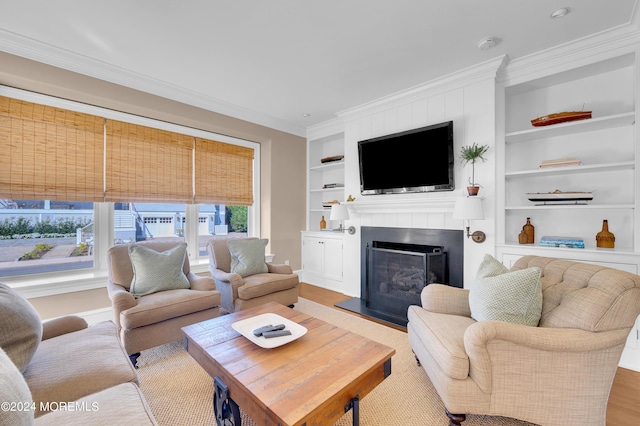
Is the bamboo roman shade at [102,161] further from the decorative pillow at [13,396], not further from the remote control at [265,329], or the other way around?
the decorative pillow at [13,396]

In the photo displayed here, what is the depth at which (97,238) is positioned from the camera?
2988 mm

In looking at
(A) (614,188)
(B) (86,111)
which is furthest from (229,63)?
(A) (614,188)

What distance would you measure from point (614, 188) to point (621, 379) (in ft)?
5.09

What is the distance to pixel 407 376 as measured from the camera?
6.56 ft

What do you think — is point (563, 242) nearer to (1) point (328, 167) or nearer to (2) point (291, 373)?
(2) point (291, 373)

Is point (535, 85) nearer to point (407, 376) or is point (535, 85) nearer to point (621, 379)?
point (621, 379)

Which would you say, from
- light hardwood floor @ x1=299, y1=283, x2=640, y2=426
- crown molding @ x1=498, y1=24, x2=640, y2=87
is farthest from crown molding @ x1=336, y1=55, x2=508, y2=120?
light hardwood floor @ x1=299, y1=283, x2=640, y2=426

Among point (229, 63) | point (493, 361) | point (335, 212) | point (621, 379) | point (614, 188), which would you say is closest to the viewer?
point (493, 361)

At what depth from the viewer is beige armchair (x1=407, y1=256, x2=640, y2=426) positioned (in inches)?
51.6

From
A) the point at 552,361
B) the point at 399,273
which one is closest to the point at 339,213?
the point at 399,273

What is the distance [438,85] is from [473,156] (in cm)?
91

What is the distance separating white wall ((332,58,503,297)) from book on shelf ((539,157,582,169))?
42cm

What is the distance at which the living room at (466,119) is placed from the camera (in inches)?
92.1

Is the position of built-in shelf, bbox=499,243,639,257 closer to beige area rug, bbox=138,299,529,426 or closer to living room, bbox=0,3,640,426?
living room, bbox=0,3,640,426
